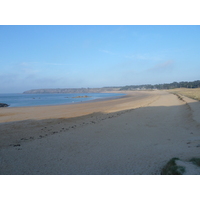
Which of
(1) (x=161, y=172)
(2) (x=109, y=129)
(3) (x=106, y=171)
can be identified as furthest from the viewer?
(2) (x=109, y=129)

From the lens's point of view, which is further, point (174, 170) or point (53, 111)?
point (53, 111)

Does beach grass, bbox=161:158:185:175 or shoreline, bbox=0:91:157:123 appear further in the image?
shoreline, bbox=0:91:157:123

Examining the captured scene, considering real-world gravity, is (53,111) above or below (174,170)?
below

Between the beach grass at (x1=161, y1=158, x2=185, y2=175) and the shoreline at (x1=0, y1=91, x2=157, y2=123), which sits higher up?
the beach grass at (x1=161, y1=158, x2=185, y2=175)

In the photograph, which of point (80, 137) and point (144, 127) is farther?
point (144, 127)

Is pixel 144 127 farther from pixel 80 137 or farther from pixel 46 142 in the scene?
pixel 46 142

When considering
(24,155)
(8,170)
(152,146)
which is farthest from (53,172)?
(152,146)

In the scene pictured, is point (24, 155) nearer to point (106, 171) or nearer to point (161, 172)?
point (106, 171)

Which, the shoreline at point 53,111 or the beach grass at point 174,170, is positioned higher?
the beach grass at point 174,170

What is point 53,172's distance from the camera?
5023mm

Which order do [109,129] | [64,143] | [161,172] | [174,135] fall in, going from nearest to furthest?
[161,172] → [64,143] → [174,135] → [109,129]

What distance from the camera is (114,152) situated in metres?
6.54

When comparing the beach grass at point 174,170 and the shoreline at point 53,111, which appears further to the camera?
the shoreline at point 53,111

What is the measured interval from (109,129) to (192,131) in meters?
4.42
